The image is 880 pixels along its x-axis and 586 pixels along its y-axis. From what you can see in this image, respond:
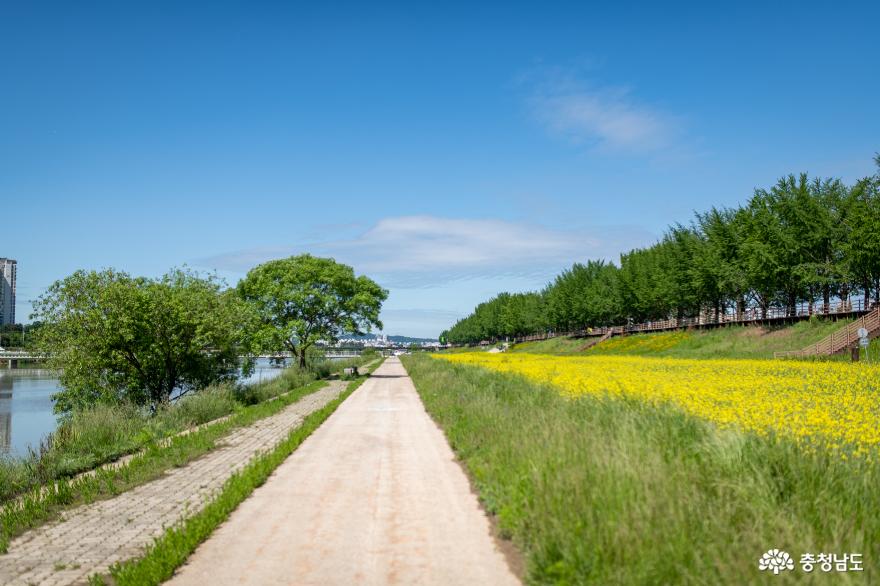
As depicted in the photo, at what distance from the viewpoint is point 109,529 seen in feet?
26.7

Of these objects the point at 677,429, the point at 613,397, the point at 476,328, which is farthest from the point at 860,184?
the point at 476,328

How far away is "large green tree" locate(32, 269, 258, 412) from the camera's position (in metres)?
24.1

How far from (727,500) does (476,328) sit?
6617 inches

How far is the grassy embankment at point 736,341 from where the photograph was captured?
4522cm

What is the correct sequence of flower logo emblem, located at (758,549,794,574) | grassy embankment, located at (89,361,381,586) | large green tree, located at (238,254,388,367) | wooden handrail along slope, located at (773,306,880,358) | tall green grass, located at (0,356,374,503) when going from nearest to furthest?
flower logo emblem, located at (758,549,794,574)
grassy embankment, located at (89,361,381,586)
tall green grass, located at (0,356,374,503)
wooden handrail along slope, located at (773,306,880,358)
large green tree, located at (238,254,388,367)

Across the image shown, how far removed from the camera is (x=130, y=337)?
24.0 m

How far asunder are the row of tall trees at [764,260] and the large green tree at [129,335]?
44.1 metres

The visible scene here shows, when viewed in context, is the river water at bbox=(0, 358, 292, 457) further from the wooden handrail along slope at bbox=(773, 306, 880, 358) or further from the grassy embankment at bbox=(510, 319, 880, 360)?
the grassy embankment at bbox=(510, 319, 880, 360)

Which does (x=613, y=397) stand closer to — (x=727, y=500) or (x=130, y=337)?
(x=727, y=500)

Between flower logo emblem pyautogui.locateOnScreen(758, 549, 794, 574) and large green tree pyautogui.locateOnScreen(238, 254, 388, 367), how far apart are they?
131 ft

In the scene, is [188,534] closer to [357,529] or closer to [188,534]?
[188,534]

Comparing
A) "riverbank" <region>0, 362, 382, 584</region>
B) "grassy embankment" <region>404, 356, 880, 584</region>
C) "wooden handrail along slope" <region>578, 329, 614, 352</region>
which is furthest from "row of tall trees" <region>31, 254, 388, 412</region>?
"wooden handrail along slope" <region>578, 329, 614, 352</region>

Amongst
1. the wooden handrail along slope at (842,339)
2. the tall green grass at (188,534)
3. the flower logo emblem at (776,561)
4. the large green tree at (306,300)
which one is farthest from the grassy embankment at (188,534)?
the wooden handrail along slope at (842,339)

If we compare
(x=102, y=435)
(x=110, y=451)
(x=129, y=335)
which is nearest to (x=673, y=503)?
(x=110, y=451)
